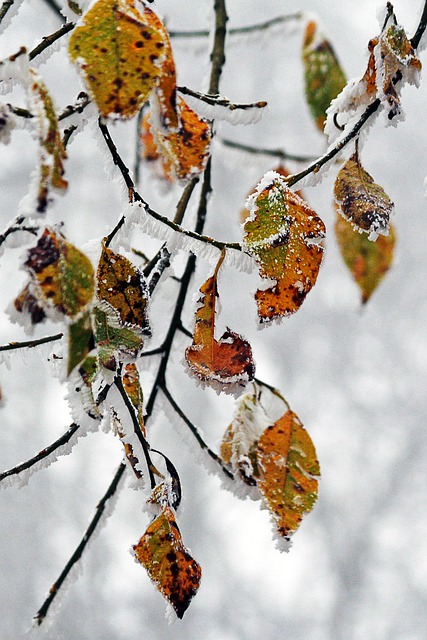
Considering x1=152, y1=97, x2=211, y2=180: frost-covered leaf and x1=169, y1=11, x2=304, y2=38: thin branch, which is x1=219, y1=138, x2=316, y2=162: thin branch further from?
x1=152, y1=97, x2=211, y2=180: frost-covered leaf

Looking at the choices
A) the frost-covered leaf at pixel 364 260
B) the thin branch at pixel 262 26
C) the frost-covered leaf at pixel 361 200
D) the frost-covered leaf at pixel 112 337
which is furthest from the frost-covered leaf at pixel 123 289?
the thin branch at pixel 262 26

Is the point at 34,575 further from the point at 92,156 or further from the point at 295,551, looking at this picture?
the point at 92,156

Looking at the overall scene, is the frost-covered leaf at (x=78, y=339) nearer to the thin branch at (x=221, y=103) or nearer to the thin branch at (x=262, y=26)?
the thin branch at (x=221, y=103)

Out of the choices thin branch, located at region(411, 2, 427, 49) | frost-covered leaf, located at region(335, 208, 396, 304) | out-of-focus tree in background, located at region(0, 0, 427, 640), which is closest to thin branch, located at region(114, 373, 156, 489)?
thin branch, located at region(411, 2, 427, 49)

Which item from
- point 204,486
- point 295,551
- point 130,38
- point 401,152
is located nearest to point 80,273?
point 130,38

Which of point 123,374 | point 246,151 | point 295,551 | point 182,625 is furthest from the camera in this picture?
point 295,551

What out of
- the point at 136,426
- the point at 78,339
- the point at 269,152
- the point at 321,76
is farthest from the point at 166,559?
the point at 269,152
